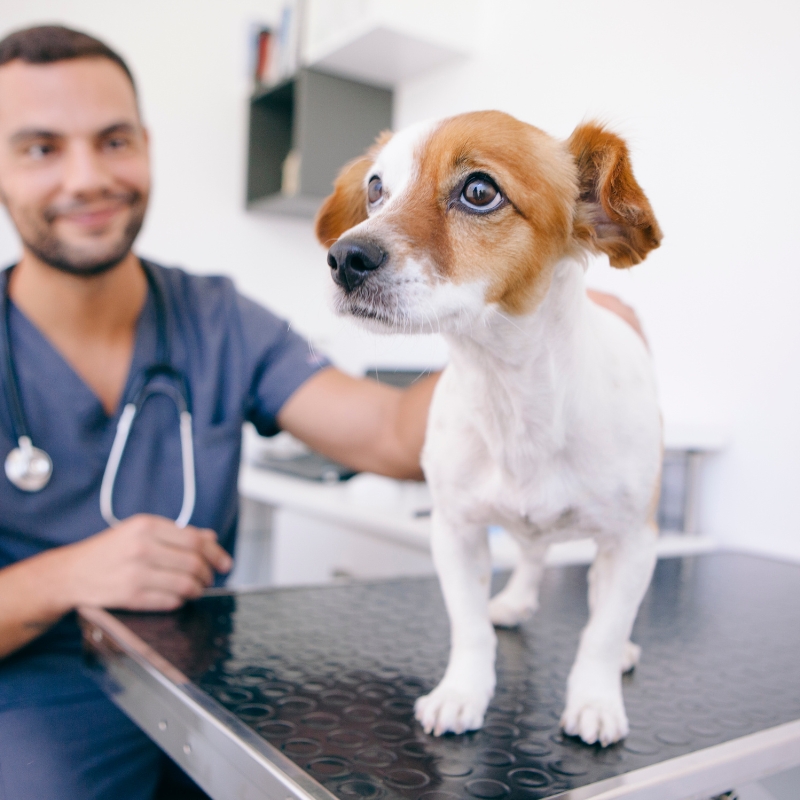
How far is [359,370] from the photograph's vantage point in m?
2.38

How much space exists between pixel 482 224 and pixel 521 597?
18.0 inches

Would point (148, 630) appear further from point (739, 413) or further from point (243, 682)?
point (739, 413)

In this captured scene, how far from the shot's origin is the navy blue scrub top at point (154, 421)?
990 millimetres

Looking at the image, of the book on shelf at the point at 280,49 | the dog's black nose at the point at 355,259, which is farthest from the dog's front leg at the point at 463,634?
the book on shelf at the point at 280,49

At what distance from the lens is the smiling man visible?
0.88m

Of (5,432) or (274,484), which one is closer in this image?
(5,432)

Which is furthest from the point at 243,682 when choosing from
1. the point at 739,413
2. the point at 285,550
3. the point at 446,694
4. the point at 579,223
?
the point at 285,550

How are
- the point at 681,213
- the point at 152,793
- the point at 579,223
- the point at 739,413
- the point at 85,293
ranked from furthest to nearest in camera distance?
the point at 85,293, the point at 739,413, the point at 152,793, the point at 681,213, the point at 579,223

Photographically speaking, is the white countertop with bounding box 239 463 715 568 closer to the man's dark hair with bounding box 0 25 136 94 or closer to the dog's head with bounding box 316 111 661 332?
the dog's head with bounding box 316 111 661 332

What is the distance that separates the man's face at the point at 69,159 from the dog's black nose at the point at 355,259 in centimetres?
73

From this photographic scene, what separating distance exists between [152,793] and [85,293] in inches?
27.4

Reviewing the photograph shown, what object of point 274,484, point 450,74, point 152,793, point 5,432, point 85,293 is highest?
point 450,74

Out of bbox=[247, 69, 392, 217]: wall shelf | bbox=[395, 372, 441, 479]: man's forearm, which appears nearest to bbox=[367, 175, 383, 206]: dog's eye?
bbox=[395, 372, 441, 479]: man's forearm

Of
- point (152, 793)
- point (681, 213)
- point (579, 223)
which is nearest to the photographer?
point (579, 223)
